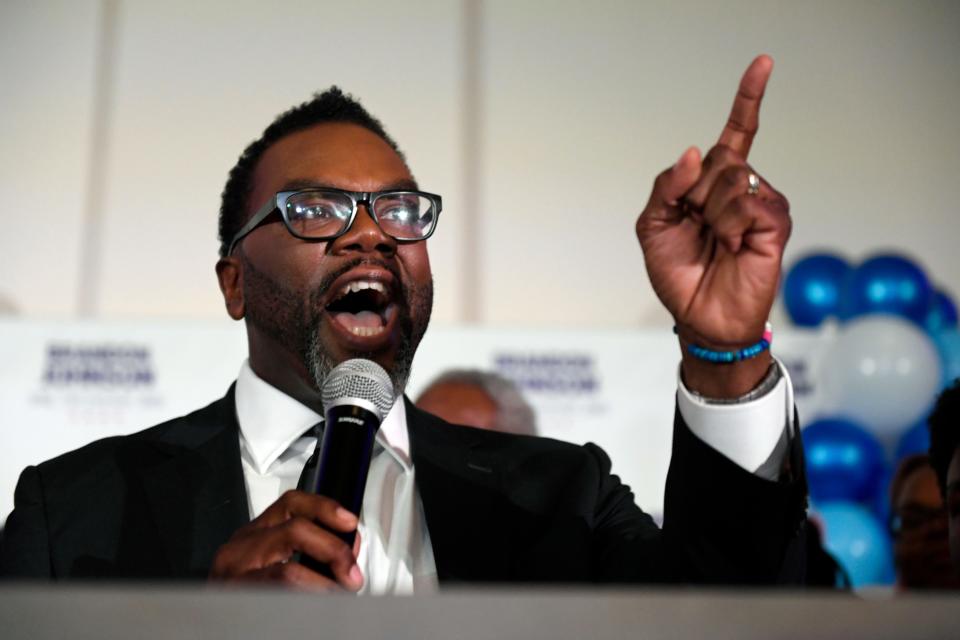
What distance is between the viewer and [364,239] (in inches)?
55.7

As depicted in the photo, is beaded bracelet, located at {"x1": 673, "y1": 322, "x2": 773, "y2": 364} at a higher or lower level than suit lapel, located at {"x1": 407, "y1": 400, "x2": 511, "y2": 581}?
higher

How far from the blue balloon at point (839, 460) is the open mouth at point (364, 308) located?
3297 mm

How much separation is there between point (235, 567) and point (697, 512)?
49 cm

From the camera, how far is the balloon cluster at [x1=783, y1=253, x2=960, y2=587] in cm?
429

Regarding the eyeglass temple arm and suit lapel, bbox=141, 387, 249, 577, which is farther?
the eyeglass temple arm

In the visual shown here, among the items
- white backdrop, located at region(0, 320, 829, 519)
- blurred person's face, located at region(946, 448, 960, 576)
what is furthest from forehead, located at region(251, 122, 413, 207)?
white backdrop, located at region(0, 320, 829, 519)

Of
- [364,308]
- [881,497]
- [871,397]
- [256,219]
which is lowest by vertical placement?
[881,497]

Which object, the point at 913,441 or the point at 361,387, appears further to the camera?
the point at 913,441

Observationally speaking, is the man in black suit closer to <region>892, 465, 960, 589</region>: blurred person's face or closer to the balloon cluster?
<region>892, 465, 960, 589</region>: blurred person's face

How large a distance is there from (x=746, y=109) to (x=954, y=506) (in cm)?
79

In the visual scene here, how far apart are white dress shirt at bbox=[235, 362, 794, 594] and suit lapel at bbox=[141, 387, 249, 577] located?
0.03 metres

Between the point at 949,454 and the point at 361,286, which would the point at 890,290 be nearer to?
the point at 949,454

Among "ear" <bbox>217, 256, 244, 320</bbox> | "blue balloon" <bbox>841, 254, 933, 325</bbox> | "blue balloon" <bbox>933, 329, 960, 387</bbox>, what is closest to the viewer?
"ear" <bbox>217, 256, 244, 320</bbox>

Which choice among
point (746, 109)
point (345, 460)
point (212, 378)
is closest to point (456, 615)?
point (345, 460)
